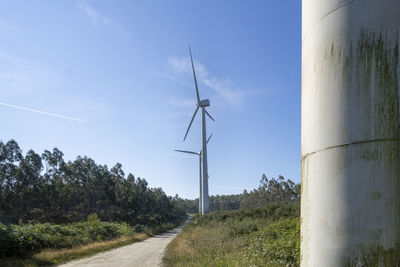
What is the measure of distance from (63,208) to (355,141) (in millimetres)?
59671

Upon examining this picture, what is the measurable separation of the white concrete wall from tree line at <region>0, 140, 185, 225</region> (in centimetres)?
4634

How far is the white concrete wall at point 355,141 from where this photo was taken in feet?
8.36

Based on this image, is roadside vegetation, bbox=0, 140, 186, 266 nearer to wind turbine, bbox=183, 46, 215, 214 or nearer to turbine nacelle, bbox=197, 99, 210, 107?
wind turbine, bbox=183, 46, 215, 214

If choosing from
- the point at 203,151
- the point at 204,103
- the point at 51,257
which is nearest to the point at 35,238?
the point at 51,257

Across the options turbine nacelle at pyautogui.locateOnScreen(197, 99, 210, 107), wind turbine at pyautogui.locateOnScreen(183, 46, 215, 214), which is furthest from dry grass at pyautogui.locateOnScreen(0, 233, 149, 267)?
turbine nacelle at pyautogui.locateOnScreen(197, 99, 210, 107)

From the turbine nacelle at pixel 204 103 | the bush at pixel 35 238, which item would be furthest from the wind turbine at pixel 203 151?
the bush at pixel 35 238

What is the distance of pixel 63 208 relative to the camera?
54969mm

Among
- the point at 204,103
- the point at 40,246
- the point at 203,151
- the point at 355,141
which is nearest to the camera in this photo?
→ the point at 355,141

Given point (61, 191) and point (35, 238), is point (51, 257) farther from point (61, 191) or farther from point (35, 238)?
point (61, 191)

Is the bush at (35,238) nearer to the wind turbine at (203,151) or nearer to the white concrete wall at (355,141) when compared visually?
the white concrete wall at (355,141)

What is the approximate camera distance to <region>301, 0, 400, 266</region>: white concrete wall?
255 centimetres

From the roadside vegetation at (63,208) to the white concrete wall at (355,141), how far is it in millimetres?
14233

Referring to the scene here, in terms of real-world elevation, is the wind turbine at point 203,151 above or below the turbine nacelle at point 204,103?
below

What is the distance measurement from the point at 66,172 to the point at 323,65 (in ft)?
197
